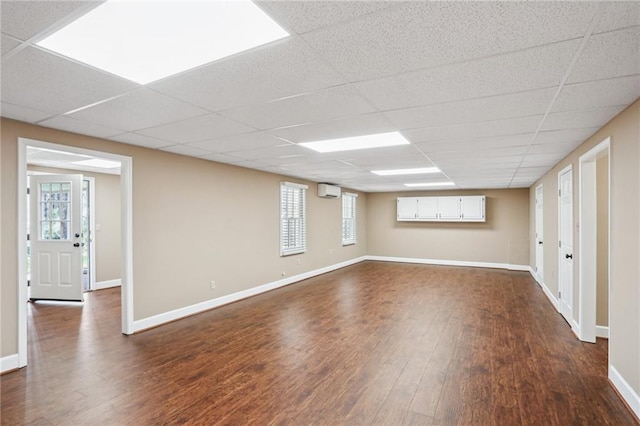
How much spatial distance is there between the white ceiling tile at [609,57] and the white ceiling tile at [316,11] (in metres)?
1.07

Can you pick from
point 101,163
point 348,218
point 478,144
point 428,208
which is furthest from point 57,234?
point 428,208

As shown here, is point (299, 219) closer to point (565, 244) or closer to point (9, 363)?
point (565, 244)

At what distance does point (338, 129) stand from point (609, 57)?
1990mm

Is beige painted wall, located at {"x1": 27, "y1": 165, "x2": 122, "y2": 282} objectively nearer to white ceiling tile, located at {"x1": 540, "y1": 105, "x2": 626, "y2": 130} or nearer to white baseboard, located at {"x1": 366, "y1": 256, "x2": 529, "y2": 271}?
white baseboard, located at {"x1": 366, "y1": 256, "x2": 529, "y2": 271}

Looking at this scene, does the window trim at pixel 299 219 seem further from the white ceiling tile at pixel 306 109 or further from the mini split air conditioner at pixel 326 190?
the white ceiling tile at pixel 306 109

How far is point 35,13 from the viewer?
55.8 inches

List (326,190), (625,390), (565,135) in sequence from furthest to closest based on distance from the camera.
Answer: (326,190) → (565,135) → (625,390)

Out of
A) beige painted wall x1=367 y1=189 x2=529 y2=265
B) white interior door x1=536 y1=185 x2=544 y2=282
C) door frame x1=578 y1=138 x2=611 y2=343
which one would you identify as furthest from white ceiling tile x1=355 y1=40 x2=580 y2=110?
beige painted wall x1=367 y1=189 x2=529 y2=265

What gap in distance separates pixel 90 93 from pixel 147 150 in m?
1.89

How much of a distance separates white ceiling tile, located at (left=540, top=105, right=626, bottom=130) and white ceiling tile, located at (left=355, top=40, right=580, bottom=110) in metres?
0.81

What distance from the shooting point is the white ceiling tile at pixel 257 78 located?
68.9 inches

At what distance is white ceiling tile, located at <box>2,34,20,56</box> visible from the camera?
5.29 feet

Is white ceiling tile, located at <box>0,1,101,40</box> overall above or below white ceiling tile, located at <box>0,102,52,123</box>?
above

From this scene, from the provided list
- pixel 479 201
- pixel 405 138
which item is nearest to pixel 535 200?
pixel 479 201
